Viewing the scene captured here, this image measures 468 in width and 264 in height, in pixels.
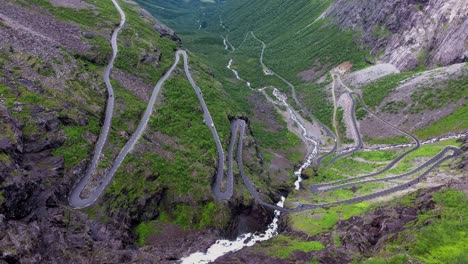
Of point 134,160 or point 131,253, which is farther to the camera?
point 134,160

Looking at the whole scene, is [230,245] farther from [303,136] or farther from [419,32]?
[419,32]

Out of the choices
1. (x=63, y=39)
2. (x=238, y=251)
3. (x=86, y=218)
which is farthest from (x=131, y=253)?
(x=63, y=39)

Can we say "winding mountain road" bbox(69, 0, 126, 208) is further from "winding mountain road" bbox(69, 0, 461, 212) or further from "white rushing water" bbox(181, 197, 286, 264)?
"white rushing water" bbox(181, 197, 286, 264)

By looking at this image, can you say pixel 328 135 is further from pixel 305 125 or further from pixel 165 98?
pixel 165 98

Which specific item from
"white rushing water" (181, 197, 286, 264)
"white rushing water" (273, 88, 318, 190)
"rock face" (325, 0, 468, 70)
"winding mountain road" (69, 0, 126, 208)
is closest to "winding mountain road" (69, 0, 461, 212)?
"winding mountain road" (69, 0, 126, 208)

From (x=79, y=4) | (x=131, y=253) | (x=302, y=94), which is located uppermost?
(x=79, y=4)

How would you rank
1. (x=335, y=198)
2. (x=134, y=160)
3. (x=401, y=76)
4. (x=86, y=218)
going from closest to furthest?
(x=86, y=218), (x=134, y=160), (x=335, y=198), (x=401, y=76)
